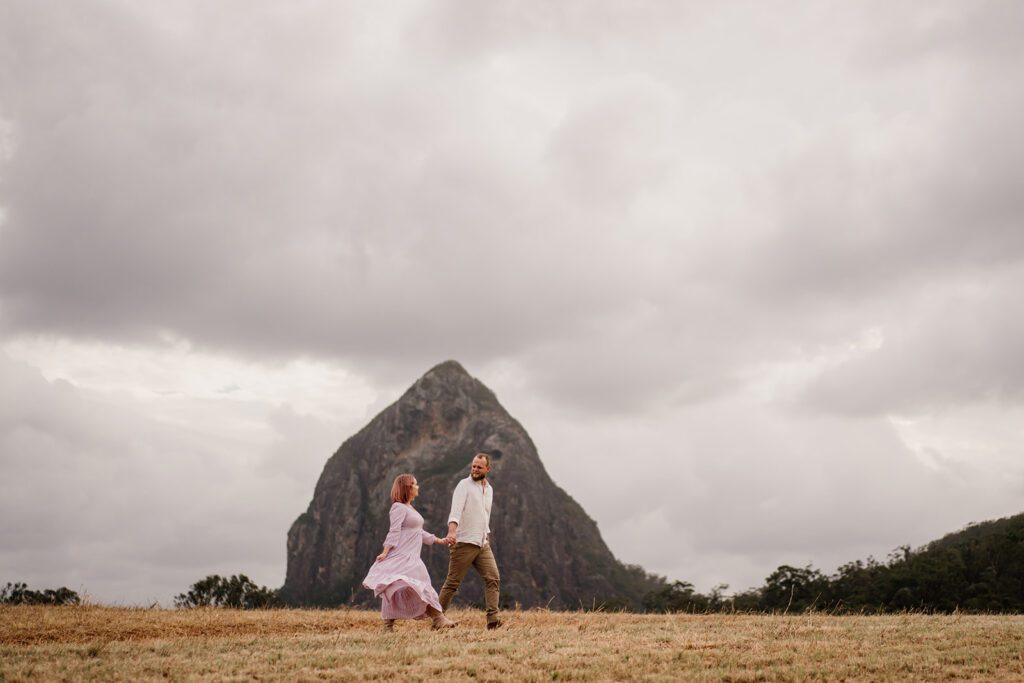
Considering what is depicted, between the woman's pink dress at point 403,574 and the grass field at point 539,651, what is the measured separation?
0.42 m

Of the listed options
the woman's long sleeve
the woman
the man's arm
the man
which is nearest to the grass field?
the woman

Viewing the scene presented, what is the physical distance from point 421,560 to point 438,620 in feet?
3.22

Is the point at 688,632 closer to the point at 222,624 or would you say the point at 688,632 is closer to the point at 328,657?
the point at 328,657

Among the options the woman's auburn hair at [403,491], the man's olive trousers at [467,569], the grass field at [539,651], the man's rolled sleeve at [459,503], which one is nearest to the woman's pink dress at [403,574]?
the woman's auburn hair at [403,491]

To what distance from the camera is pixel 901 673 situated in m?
9.12

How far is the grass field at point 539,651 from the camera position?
29.1 ft

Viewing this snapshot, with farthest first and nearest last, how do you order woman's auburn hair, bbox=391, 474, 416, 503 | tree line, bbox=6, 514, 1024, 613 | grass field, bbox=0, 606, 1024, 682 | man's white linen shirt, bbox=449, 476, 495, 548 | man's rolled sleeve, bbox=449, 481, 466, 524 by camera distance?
tree line, bbox=6, 514, 1024, 613, man's white linen shirt, bbox=449, 476, 495, 548, man's rolled sleeve, bbox=449, 481, 466, 524, woman's auburn hair, bbox=391, 474, 416, 503, grass field, bbox=0, 606, 1024, 682

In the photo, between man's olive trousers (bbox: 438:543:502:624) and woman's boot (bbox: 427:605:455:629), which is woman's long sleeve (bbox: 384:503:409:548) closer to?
man's olive trousers (bbox: 438:543:502:624)

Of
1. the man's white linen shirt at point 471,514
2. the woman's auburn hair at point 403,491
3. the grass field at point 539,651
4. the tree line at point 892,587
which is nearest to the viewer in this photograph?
the grass field at point 539,651

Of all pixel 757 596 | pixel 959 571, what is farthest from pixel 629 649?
pixel 959 571

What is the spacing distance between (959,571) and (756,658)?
33.0 meters

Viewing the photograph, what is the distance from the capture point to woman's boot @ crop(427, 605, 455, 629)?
1328 centimetres

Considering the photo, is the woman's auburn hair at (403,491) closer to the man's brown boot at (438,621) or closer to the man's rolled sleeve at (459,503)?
the man's rolled sleeve at (459,503)

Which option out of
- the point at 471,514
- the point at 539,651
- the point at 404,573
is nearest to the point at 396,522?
the point at 404,573
